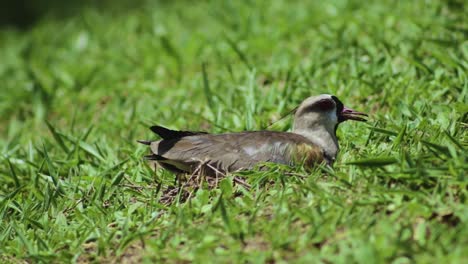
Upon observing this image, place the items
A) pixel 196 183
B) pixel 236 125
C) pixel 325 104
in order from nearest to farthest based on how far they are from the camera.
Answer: pixel 196 183 < pixel 325 104 < pixel 236 125

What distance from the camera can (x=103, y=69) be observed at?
315 inches

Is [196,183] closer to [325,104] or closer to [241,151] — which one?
[241,151]

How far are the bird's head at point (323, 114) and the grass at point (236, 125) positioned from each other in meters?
0.15

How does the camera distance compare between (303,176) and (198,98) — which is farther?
(198,98)

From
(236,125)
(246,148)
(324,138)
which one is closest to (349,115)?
(324,138)

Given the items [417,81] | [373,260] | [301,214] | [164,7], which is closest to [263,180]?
[301,214]

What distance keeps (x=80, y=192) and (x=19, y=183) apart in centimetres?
75

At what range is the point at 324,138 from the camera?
5000mm

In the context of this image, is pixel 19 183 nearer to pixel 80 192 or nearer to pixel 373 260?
pixel 80 192

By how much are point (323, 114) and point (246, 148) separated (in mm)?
592

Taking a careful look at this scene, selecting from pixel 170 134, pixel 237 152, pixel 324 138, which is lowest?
pixel 324 138

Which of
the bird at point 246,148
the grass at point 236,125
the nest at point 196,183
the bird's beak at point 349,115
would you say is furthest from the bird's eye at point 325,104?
the nest at point 196,183

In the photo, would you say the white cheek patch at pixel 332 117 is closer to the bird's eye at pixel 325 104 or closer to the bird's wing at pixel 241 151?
the bird's eye at pixel 325 104

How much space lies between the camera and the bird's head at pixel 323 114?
5047mm
